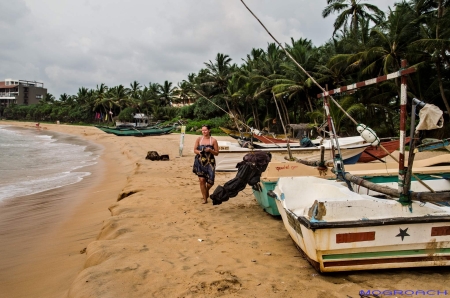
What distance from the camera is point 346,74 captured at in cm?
2348

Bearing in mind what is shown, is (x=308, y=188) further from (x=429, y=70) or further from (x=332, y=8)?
(x=332, y=8)

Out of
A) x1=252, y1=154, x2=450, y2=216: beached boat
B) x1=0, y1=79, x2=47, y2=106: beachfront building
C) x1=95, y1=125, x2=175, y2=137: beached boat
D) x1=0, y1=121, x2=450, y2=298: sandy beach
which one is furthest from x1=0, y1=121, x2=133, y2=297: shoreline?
x1=0, y1=79, x2=47, y2=106: beachfront building

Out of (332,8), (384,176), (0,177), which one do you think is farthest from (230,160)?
(332,8)

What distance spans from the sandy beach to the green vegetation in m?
6.74

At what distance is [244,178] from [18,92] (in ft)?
312

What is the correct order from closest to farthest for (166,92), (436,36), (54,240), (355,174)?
(355,174)
(54,240)
(436,36)
(166,92)

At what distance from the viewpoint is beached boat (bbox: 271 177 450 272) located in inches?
122

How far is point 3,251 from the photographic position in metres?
4.89

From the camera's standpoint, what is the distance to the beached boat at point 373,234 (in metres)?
3.09

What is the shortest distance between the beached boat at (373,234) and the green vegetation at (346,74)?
8563 millimetres

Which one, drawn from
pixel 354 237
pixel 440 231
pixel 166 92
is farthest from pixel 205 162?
pixel 166 92

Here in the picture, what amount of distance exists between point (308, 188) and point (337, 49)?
21.5m

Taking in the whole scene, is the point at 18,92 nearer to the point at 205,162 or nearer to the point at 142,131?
the point at 142,131

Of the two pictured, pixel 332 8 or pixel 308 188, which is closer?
pixel 308 188
